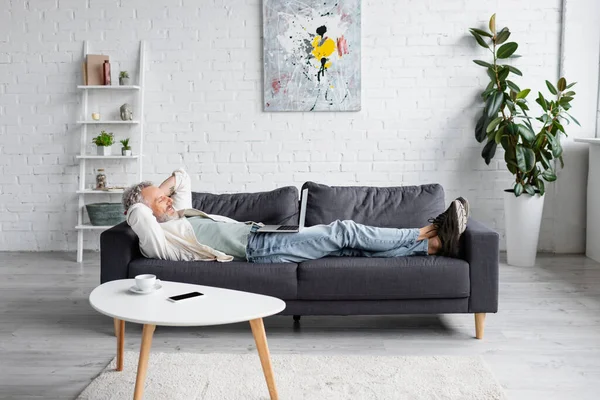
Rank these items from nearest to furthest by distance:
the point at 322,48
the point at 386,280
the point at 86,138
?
the point at 386,280 → the point at 322,48 → the point at 86,138

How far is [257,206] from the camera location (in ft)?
13.6

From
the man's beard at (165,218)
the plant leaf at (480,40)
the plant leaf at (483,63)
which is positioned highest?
the plant leaf at (480,40)

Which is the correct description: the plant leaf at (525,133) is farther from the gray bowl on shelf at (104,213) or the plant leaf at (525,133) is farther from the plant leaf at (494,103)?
the gray bowl on shelf at (104,213)

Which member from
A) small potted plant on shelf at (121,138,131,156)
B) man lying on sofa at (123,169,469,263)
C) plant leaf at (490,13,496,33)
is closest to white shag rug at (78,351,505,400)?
man lying on sofa at (123,169,469,263)

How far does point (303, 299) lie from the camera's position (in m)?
3.47

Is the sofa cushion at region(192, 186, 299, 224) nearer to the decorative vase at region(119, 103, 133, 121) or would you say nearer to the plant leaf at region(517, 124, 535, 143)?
the decorative vase at region(119, 103, 133, 121)

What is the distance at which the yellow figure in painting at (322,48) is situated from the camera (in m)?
5.45

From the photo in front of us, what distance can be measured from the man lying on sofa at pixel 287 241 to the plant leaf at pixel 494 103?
1.79 metres

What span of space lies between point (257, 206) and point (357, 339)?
1.14 meters

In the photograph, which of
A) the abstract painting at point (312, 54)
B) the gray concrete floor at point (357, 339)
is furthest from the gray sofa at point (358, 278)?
the abstract painting at point (312, 54)

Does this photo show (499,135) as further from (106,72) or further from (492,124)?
(106,72)

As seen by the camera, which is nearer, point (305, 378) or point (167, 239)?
point (305, 378)

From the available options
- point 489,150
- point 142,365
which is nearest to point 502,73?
point 489,150

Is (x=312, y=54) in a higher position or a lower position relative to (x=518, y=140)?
higher
